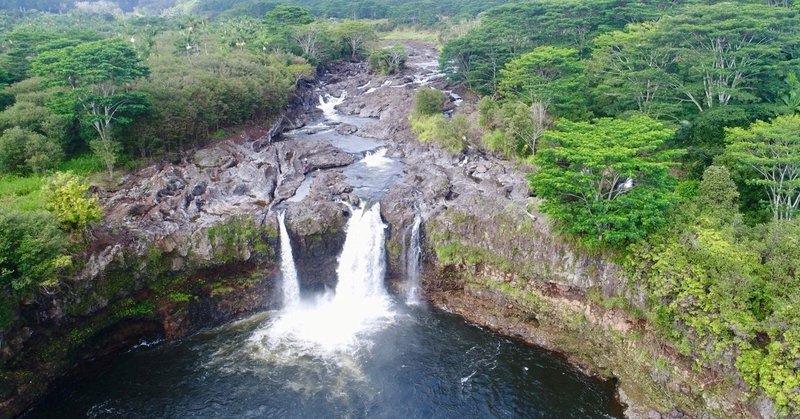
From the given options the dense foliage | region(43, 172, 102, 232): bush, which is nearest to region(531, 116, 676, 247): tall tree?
the dense foliage

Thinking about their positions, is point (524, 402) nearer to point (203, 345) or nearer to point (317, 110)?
point (203, 345)

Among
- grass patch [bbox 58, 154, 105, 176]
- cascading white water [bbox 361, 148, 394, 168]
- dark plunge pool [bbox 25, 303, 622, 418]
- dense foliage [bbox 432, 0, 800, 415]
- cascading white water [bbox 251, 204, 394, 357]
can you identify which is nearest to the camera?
dense foliage [bbox 432, 0, 800, 415]

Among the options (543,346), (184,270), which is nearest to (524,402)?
(543,346)

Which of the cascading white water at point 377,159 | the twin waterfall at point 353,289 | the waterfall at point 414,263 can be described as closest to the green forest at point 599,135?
the cascading white water at point 377,159

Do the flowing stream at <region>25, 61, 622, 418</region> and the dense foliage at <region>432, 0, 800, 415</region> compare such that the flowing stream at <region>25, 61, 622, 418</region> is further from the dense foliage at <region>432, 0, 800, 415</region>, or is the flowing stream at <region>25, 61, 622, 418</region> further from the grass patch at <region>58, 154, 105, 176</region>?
the grass patch at <region>58, 154, 105, 176</region>

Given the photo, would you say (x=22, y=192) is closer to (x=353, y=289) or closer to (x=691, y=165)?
(x=353, y=289)

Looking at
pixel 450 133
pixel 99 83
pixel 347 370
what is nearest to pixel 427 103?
pixel 450 133

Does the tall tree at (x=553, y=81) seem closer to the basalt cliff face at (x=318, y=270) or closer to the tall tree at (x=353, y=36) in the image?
the basalt cliff face at (x=318, y=270)
